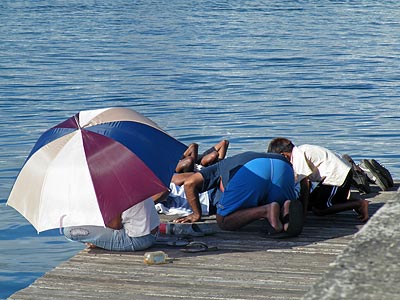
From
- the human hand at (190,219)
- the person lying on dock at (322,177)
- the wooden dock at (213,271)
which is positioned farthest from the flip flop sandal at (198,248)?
the person lying on dock at (322,177)

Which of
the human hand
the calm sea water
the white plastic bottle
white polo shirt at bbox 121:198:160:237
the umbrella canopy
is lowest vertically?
the calm sea water

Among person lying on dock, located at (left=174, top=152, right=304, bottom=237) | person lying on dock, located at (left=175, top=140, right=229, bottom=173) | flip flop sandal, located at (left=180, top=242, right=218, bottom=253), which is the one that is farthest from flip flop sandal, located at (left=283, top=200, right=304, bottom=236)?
person lying on dock, located at (left=175, top=140, right=229, bottom=173)

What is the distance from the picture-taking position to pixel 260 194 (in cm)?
841

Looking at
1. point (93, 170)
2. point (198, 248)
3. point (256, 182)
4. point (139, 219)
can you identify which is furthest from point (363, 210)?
point (93, 170)

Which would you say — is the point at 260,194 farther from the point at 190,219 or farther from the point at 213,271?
the point at 213,271

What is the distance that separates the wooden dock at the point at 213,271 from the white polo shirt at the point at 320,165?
467 millimetres

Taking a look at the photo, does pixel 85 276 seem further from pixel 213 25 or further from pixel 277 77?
pixel 213 25

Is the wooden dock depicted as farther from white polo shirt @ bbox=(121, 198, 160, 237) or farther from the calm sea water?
the calm sea water

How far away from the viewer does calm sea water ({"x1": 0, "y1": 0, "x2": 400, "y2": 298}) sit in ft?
55.6

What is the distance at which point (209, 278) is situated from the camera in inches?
287

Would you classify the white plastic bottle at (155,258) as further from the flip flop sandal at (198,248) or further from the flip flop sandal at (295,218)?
the flip flop sandal at (295,218)

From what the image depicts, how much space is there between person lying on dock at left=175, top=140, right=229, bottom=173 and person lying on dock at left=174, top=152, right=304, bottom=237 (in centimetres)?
111

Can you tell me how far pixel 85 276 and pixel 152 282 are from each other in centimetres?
51

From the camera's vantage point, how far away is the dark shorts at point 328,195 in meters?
9.02
